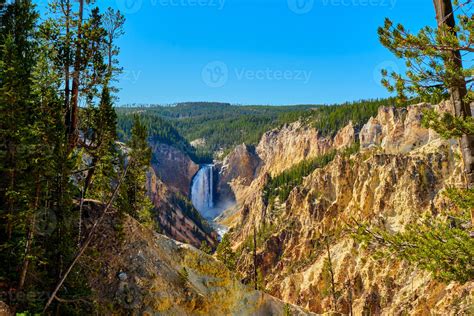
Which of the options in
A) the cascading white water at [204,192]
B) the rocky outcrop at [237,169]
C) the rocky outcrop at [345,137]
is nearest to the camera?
the rocky outcrop at [345,137]

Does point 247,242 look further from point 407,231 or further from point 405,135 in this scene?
point 407,231

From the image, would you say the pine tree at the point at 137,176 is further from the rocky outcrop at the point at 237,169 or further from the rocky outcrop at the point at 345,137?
the rocky outcrop at the point at 237,169

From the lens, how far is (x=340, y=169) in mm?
83438

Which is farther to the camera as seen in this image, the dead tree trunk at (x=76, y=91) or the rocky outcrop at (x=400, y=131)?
the rocky outcrop at (x=400, y=131)

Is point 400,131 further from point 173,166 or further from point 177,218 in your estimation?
point 173,166

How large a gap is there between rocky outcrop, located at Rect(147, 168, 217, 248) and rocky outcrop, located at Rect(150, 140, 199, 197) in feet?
135

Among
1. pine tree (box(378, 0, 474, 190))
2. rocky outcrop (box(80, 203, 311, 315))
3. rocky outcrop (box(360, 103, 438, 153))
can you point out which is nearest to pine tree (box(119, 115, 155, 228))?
rocky outcrop (box(80, 203, 311, 315))

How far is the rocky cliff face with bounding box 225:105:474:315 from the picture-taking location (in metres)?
52.3

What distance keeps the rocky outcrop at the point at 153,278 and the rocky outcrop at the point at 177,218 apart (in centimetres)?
8535

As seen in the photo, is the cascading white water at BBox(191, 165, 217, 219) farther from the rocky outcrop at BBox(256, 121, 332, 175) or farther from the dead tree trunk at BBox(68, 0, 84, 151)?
the dead tree trunk at BBox(68, 0, 84, 151)

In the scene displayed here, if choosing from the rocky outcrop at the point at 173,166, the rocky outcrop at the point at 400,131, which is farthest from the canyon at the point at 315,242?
the rocky outcrop at the point at 173,166

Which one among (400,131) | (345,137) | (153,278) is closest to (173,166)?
(345,137)

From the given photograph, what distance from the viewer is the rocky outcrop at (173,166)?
174 meters

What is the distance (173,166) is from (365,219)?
139932mm
